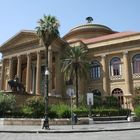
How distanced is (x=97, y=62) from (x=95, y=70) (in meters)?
1.64

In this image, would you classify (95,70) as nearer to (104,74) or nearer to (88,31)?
(104,74)

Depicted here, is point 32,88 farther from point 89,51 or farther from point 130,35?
point 130,35

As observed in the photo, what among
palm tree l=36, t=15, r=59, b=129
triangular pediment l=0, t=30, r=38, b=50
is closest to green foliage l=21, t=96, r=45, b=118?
palm tree l=36, t=15, r=59, b=129

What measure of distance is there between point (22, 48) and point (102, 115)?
→ 89.7 ft

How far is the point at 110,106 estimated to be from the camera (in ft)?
138

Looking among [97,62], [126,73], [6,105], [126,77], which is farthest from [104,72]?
[6,105]

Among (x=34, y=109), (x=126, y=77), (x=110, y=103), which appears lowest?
(x=34, y=109)

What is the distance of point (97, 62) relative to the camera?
174 ft

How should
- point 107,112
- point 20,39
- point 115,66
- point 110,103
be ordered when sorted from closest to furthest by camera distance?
point 107,112 < point 110,103 < point 115,66 < point 20,39

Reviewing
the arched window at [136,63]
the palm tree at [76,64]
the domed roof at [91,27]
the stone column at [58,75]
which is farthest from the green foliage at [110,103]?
the domed roof at [91,27]

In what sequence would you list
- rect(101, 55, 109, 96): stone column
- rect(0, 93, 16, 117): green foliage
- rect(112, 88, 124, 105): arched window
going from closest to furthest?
rect(0, 93, 16, 117): green foliage < rect(112, 88, 124, 105): arched window < rect(101, 55, 109, 96): stone column

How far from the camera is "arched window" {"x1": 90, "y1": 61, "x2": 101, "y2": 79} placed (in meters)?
52.3

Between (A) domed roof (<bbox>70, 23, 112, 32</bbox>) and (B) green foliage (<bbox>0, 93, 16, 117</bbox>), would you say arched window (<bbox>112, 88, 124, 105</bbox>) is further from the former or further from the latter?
(B) green foliage (<bbox>0, 93, 16, 117</bbox>)

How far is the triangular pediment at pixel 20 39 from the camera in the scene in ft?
176
